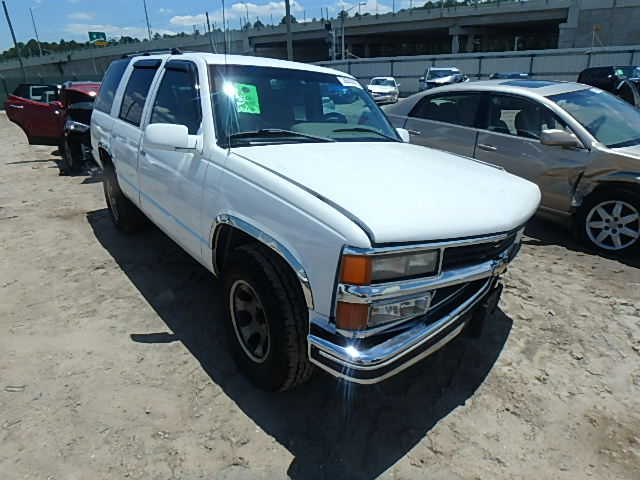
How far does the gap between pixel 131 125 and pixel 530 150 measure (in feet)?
13.9

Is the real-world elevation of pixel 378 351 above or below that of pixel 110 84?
below

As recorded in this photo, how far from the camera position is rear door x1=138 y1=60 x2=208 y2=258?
9.44 feet

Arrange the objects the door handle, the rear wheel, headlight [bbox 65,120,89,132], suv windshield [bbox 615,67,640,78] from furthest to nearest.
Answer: suv windshield [bbox 615,67,640,78]
headlight [bbox 65,120,89,132]
the door handle
the rear wheel

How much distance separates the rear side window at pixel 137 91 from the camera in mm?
3873

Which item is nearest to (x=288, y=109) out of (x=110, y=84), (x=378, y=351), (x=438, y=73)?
(x=378, y=351)

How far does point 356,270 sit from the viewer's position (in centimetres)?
188

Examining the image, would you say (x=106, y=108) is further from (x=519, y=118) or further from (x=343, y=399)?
(x=519, y=118)

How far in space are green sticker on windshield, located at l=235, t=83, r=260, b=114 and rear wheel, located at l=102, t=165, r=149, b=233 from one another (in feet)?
7.87

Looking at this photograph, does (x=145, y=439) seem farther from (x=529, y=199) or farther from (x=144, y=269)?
(x=529, y=199)

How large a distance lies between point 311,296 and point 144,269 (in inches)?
112

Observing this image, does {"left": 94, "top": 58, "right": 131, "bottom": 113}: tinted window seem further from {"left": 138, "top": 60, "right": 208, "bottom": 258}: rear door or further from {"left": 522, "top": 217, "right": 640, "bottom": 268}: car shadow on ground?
{"left": 522, "top": 217, "right": 640, "bottom": 268}: car shadow on ground

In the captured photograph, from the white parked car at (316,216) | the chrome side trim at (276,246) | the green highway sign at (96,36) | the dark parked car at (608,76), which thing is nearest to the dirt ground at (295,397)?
the white parked car at (316,216)

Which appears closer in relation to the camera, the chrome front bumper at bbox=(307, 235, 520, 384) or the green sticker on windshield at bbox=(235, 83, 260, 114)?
the chrome front bumper at bbox=(307, 235, 520, 384)

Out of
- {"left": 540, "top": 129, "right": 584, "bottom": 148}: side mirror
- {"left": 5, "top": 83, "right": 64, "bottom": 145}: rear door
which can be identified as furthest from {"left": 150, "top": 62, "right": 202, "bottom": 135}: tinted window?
{"left": 5, "top": 83, "right": 64, "bottom": 145}: rear door
